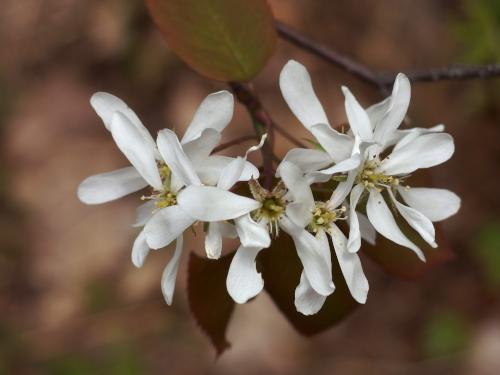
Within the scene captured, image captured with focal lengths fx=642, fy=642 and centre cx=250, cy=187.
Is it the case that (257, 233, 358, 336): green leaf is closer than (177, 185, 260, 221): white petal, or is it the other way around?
(177, 185, 260, 221): white petal

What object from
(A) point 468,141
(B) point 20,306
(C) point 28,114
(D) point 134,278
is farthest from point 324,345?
(C) point 28,114

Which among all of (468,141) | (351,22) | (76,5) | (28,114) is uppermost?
(76,5)

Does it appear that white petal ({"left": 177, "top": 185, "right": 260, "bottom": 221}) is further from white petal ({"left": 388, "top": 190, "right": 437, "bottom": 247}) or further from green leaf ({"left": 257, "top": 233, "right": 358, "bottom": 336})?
white petal ({"left": 388, "top": 190, "right": 437, "bottom": 247})

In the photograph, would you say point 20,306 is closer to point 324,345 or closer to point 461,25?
point 324,345

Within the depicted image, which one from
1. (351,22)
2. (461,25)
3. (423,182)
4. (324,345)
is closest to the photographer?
(423,182)

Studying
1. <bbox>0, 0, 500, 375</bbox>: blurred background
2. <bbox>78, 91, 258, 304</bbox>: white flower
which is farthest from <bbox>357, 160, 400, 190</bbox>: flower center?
<bbox>0, 0, 500, 375</bbox>: blurred background

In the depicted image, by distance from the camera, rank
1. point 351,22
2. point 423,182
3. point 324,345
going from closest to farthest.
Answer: point 423,182, point 324,345, point 351,22

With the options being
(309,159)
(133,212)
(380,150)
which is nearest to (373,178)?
(380,150)

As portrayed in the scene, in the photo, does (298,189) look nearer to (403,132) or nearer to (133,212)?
(403,132)
